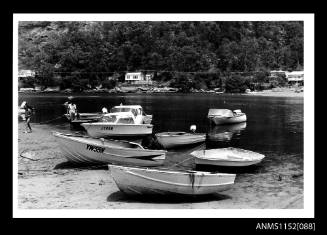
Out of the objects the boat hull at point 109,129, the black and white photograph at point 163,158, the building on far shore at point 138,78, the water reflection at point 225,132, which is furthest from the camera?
the building on far shore at point 138,78

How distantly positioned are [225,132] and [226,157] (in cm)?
1743

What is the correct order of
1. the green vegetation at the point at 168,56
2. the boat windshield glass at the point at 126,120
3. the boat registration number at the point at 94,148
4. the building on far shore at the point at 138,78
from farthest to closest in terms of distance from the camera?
the building on far shore at the point at 138,78
the green vegetation at the point at 168,56
the boat windshield glass at the point at 126,120
the boat registration number at the point at 94,148

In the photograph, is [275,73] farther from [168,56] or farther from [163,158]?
[163,158]

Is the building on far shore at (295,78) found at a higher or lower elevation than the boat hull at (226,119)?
higher

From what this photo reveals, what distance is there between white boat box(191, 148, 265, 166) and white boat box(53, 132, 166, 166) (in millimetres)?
2423

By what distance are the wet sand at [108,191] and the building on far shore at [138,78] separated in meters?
82.3

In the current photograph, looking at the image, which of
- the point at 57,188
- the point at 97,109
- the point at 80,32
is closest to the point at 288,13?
the point at 57,188

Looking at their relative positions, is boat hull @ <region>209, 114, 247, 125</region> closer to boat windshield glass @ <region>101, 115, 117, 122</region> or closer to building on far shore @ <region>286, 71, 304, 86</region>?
boat windshield glass @ <region>101, 115, 117, 122</region>

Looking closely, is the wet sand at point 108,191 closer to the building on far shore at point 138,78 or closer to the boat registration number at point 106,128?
the boat registration number at point 106,128

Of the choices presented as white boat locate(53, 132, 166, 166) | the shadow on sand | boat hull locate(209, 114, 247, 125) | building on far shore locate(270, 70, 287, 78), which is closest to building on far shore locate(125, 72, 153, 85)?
building on far shore locate(270, 70, 287, 78)

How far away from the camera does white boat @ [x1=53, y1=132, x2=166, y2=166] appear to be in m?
24.1

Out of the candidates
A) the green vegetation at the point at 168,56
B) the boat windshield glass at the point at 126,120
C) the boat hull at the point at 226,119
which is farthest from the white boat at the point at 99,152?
the green vegetation at the point at 168,56

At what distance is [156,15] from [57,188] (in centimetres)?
961

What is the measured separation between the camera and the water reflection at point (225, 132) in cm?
3892
